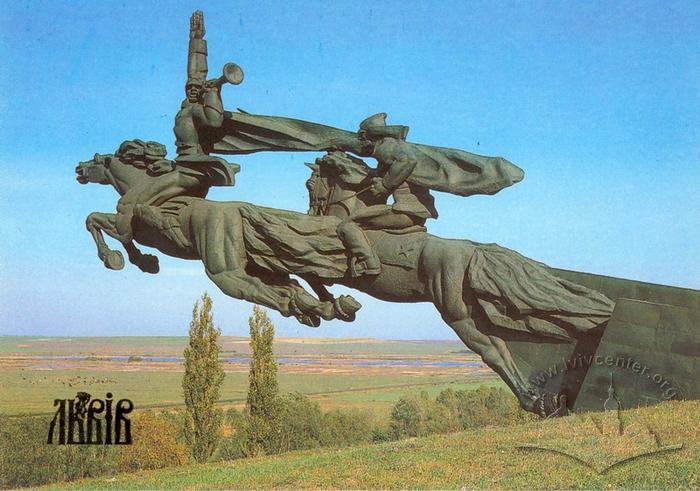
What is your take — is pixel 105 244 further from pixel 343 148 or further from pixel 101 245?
pixel 343 148

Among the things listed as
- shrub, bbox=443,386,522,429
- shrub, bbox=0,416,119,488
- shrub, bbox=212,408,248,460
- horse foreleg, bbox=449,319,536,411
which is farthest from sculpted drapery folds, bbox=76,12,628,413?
shrub, bbox=0,416,119,488

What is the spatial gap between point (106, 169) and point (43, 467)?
13.6 m

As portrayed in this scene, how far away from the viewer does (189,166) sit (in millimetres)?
7473

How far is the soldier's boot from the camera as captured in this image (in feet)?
22.5

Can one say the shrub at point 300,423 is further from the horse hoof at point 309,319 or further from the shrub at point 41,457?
the horse hoof at point 309,319

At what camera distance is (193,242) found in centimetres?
730

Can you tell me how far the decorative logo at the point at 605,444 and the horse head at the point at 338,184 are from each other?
9.09 feet

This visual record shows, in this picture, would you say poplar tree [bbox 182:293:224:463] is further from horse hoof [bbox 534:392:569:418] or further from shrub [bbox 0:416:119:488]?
horse hoof [bbox 534:392:569:418]

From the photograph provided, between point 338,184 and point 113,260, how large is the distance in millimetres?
2462

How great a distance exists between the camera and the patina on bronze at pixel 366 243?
6.70m

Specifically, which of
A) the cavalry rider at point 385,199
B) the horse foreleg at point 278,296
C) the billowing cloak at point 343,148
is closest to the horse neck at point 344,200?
the cavalry rider at point 385,199

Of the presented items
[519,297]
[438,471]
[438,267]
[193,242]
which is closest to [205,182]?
[193,242]

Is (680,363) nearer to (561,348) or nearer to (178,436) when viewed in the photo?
(561,348)

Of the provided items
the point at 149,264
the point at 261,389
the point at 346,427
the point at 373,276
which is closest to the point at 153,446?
the point at 261,389
